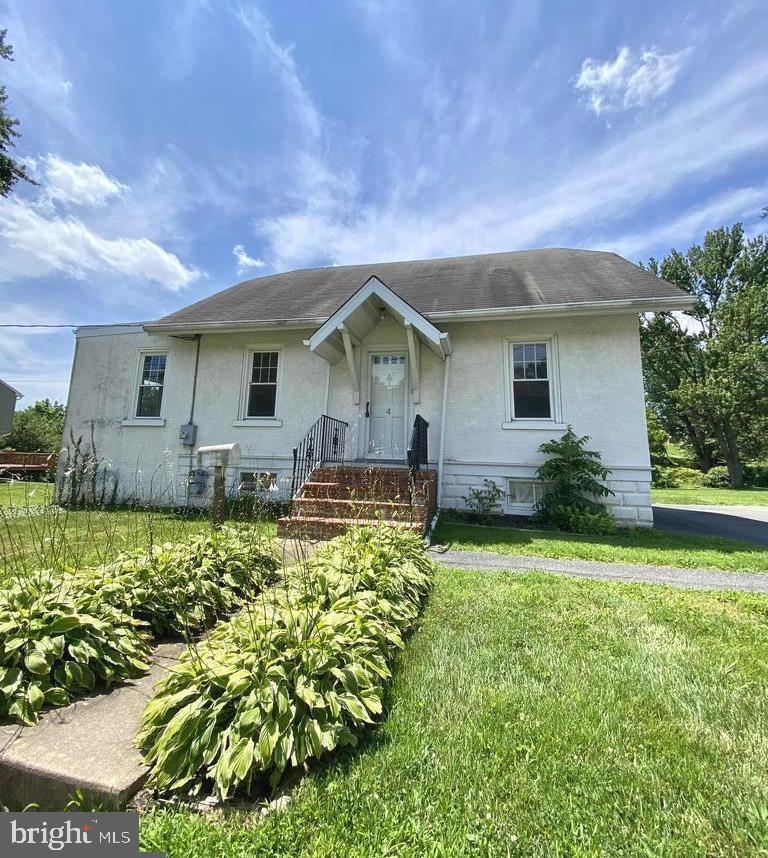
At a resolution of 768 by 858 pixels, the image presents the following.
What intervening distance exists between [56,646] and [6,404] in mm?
34040

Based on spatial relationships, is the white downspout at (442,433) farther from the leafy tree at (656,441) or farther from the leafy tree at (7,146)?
the leafy tree at (656,441)

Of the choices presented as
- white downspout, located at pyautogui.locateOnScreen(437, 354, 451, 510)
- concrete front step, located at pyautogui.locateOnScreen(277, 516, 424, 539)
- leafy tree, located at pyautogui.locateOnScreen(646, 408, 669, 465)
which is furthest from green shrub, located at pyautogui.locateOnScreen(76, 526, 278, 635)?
leafy tree, located at pyautogui.locateOnScreen(646, 408, 669, 465)

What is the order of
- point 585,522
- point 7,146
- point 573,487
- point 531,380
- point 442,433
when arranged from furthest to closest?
point 7,146 < point 531,380 < point 442,433 < point 573,487 < point 585,522

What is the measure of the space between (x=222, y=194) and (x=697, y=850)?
535 inches

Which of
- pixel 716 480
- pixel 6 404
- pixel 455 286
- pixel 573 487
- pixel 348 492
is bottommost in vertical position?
pixel 348 492

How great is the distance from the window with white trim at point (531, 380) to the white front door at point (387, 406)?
256 cm

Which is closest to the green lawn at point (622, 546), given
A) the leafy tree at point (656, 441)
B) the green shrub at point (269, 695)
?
the green shrub at point (269, 695)

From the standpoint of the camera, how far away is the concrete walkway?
4500 mm

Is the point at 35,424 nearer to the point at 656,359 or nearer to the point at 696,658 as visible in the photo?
the point at 696,658

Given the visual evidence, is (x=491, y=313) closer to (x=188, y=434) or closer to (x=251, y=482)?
(x=251, y=482)

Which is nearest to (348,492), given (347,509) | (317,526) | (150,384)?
(347,509)

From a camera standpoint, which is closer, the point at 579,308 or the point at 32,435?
the point at 579,308

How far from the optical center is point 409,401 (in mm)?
8984

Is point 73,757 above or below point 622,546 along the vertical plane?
below
